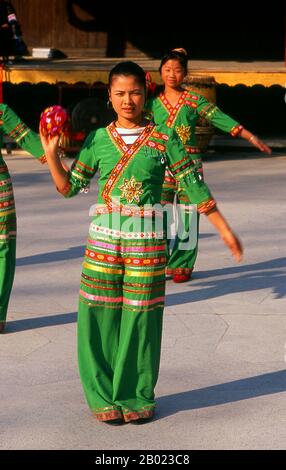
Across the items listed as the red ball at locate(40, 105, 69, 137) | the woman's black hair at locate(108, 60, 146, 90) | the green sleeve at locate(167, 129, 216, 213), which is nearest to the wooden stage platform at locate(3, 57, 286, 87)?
the green sleeve at locate(167, 129, 216, 213)

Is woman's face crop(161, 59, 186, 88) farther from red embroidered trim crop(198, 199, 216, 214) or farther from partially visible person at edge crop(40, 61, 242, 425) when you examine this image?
red embroidered trim crop(198, 199, 216, 214)

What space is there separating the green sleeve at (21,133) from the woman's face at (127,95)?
1.52m

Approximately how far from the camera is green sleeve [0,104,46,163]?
7457 millimetres

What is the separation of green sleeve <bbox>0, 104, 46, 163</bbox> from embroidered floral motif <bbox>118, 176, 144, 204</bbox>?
153cm

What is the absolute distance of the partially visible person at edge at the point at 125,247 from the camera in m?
5.89

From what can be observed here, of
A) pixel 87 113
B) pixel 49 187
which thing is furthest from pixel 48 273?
pixel 87 113

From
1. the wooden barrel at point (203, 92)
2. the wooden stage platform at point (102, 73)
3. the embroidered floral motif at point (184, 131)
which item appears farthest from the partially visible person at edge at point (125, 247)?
the wooden stage platform at point (102, 73)

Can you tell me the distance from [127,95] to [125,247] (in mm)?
745

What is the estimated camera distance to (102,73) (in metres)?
17.3

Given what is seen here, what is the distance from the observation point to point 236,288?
9211 mm

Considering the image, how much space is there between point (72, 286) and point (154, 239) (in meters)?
3.42

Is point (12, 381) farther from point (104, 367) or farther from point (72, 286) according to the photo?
point (72, 286)

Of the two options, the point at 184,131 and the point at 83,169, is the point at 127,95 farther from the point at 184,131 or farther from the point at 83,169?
the point at 184,131

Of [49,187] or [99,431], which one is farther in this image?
[49,187]
